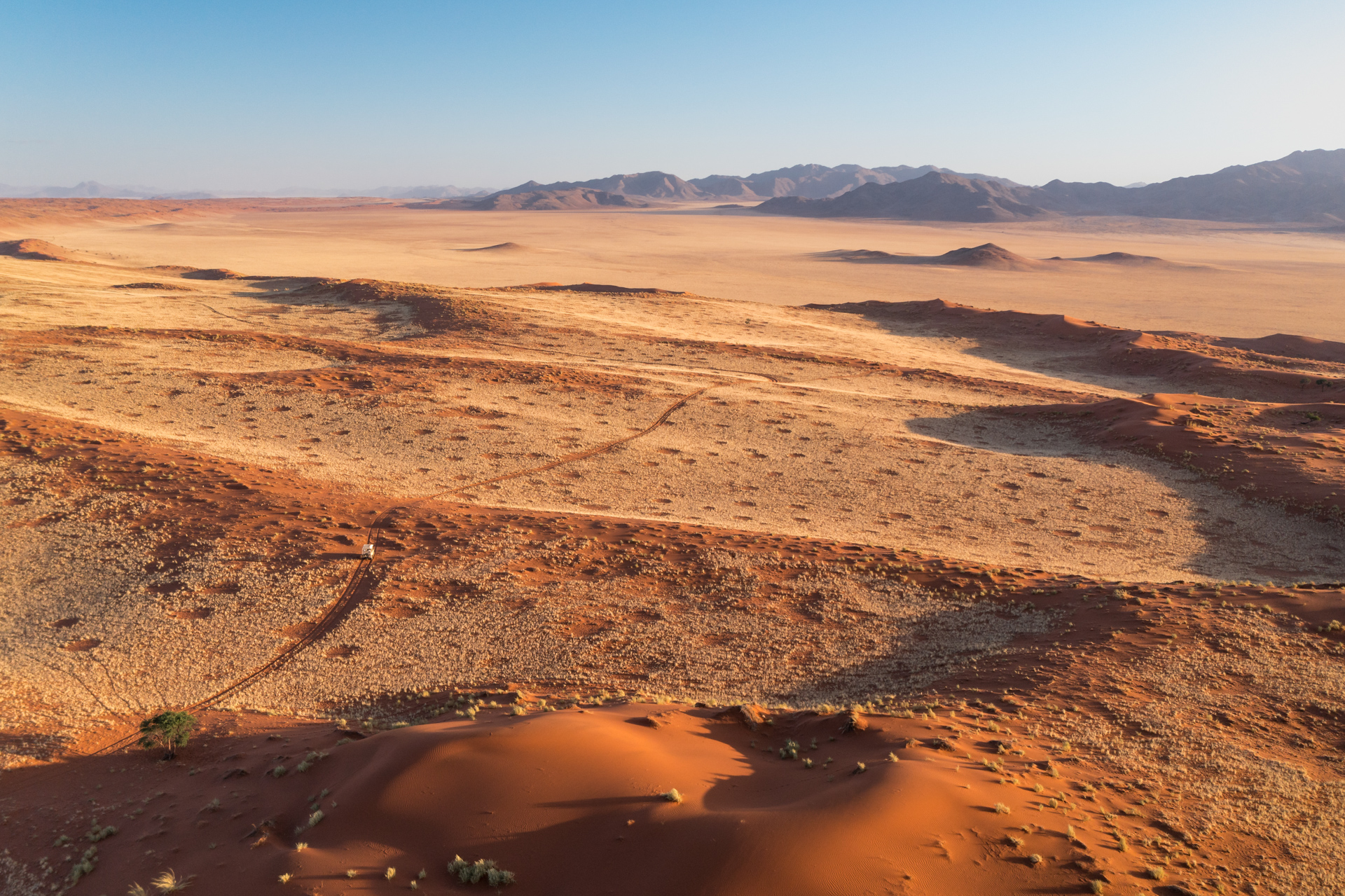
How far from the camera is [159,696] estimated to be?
25.6 feet

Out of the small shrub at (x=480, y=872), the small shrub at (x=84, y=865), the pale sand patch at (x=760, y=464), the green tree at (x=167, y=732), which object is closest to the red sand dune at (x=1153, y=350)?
the pale sand patch at (x=760, y=464)

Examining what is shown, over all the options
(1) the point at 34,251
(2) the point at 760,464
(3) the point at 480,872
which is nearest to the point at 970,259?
(2) the point at 760,464

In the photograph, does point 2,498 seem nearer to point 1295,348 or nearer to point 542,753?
point 542,753

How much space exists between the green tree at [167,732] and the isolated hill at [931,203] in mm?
154000

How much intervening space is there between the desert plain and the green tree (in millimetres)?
202

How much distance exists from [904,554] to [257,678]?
8.31 m

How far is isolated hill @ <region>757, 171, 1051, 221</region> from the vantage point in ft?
476

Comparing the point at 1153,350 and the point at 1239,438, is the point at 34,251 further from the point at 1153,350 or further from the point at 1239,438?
the point at 1239,438

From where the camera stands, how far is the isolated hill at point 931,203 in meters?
145

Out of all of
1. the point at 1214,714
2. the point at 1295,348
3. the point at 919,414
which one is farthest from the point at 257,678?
the point at 1295,348

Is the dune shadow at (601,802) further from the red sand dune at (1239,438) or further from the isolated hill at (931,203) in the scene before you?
the isolated hill at (931,203)

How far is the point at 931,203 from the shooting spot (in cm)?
15000

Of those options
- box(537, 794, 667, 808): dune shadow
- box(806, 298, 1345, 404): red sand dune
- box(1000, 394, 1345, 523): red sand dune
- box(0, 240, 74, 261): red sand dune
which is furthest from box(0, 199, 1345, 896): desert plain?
box(0, 240, 74, 261): red sand dune

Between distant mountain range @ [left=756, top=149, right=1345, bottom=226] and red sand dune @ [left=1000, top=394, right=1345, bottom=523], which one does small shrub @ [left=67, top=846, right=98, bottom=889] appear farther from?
distant mountain range @ [left=756, top=149, right=1345, bottom=226]
